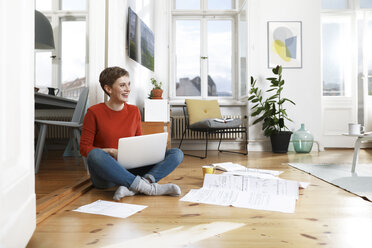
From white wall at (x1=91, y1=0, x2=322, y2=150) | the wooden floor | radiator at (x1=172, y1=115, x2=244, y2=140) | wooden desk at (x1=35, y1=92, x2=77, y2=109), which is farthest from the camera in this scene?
radiator at (x1=172, y1=115, x2=244, y2=140)

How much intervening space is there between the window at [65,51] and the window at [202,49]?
174cm

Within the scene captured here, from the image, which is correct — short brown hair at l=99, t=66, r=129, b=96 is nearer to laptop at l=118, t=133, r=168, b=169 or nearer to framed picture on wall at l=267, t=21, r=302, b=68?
laptop at l=118, t=133, r=168, b=169

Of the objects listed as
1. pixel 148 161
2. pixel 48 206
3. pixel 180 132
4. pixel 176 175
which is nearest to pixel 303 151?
pixel 180 132

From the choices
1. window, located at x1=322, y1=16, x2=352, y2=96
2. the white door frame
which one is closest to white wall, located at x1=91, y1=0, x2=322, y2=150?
window, located at x1=322, y1=16, x2=352, y2=96

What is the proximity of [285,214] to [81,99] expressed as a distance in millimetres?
2033

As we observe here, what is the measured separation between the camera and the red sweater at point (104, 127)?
189 centimetres

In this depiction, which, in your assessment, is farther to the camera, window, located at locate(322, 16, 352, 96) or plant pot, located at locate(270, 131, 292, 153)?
window, located at locate(322, 16, 352, 96)

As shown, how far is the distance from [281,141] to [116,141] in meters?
3.09

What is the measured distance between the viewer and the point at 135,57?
3410 millimetres

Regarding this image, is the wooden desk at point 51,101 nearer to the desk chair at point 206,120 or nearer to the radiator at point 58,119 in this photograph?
the radiator at point 58,119

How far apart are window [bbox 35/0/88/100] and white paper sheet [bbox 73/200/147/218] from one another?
9.21 ft

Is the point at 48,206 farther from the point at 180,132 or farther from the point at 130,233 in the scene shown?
the point at 180,132

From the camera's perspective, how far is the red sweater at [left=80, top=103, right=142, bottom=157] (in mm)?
1886

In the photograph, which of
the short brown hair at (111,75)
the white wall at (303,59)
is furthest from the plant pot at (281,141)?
the short brown hair at (111,75)
